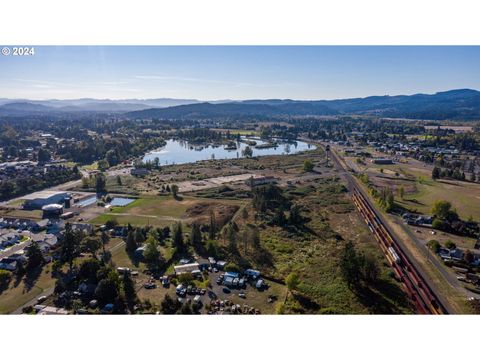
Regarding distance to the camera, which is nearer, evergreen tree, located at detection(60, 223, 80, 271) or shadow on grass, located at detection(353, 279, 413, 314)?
shadow on grass, located at detection(353, 279, 413, 314)

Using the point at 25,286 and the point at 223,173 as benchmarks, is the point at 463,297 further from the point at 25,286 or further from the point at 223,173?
the point at 223,173

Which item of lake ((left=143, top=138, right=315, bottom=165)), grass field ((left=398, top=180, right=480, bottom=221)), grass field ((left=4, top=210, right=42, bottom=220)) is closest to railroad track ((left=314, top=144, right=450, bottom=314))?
grass field ((left=398, top=180, right=480, bottom=221))

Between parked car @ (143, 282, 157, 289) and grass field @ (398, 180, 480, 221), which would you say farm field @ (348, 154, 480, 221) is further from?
parked car @ (143, 282, 157, 289)

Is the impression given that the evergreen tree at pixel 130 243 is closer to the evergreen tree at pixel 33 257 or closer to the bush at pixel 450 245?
the evergreen tree at pixel 33 257

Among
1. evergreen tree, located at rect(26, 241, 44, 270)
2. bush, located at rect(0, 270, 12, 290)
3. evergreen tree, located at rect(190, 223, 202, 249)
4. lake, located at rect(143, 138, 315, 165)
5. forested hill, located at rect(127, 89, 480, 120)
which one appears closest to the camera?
bush, located at rect(0, 270, 12, 290)

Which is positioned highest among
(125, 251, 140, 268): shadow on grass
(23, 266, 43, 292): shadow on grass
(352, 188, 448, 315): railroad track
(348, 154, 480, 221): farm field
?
(348, 154, 480, 221): farm field

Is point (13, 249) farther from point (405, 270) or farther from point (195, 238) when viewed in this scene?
point (405, 270)
